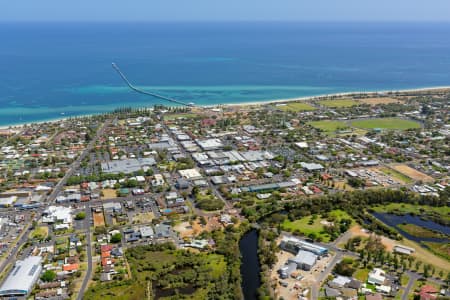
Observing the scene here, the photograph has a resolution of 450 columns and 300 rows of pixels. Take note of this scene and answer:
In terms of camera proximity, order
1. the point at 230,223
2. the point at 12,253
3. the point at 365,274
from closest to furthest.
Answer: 1. the point at 365,274
2. the point at 12,253
3. the point at 230,223

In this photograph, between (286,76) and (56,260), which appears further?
(286,76)

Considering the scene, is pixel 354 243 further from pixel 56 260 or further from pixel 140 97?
pixel 140 97

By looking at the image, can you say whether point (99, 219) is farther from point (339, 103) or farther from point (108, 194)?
point (339, 103)

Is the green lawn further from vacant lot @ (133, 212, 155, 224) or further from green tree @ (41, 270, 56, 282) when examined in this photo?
green tree @ (41, 270, 56, 282)

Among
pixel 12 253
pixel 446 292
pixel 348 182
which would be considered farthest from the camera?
pixel 348 182

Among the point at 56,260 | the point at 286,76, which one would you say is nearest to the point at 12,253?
the point at 56,260

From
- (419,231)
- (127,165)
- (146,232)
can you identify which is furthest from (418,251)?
(127,165)

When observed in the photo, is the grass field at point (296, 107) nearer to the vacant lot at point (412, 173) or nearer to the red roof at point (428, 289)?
the vacant lot at point (412, 173)
